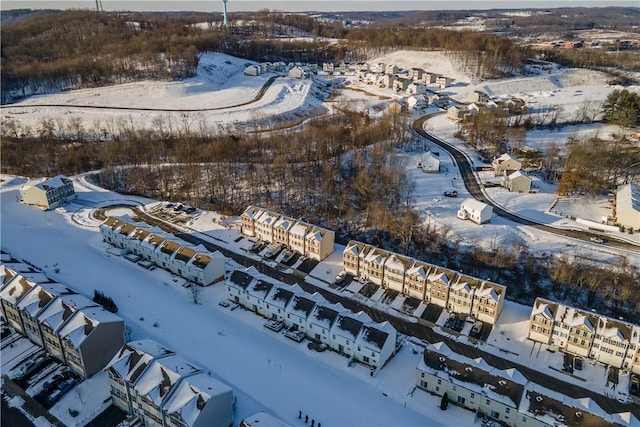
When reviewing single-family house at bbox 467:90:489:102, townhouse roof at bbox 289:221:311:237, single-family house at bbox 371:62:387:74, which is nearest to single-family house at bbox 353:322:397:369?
townhouse roof at bbox 289:221:311:237

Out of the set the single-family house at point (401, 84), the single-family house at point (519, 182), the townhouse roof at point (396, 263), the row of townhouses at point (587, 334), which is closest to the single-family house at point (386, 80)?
the single-family house at point (401, 84)

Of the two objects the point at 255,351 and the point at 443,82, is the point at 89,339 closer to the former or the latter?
the point at 255,351

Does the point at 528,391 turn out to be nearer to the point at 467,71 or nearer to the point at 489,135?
the point at 489,135

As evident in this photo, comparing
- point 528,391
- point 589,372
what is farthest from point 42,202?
point 589,372

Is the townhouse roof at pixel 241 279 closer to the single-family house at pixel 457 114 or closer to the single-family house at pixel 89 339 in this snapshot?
the single-family house at pixel 89 339

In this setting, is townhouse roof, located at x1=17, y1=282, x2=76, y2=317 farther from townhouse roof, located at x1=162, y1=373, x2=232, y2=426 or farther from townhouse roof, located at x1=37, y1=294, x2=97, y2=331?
townhouse roof, located at x1=162, y1=373, x2=232, y2=426
